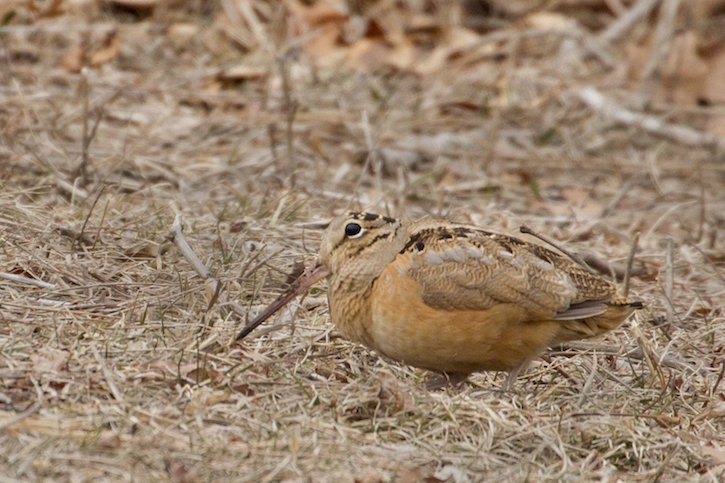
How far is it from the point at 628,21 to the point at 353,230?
6.22 metres

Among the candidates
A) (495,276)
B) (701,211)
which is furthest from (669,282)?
(495,276)

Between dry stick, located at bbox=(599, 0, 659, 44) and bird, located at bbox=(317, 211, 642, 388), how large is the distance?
5.86 m

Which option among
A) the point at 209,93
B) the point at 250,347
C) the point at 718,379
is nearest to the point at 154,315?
the point at 250,347

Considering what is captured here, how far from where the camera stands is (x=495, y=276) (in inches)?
161

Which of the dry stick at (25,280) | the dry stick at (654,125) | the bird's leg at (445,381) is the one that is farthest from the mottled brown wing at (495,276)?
the dry stick at (654,125)

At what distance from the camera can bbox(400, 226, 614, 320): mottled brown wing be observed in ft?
13.2

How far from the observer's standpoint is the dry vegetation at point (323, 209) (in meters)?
3.72

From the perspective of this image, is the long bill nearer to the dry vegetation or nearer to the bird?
the bird

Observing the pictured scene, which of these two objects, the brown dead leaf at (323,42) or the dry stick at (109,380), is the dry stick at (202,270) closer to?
the dry stick at (109,380)

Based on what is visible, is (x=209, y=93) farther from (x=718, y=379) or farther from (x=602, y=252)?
(x=718, y=379)

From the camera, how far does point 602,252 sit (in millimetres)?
6180

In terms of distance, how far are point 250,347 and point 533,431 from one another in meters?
1.07

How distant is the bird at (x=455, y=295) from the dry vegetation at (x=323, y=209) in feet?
0.48

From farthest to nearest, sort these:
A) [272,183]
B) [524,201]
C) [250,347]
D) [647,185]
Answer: [647,185]
[524,201]
[272,183]
[250,347]
